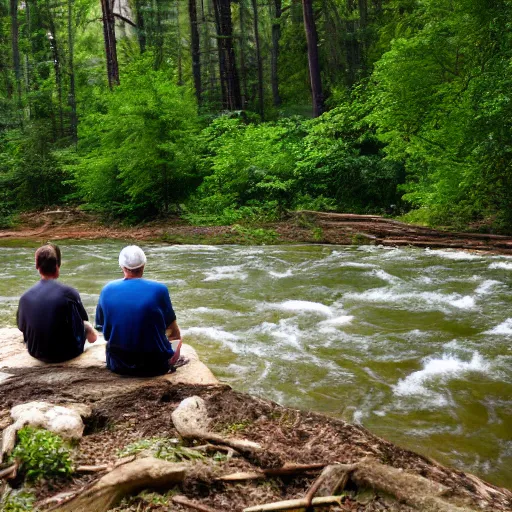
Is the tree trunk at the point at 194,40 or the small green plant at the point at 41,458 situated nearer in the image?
the small green plant at the point at 41,458

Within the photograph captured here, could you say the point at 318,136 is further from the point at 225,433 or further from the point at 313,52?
the point at 225,433

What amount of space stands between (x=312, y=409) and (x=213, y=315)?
3363 millimetres

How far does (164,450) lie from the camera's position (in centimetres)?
328

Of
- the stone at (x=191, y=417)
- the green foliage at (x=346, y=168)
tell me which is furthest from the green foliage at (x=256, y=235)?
the stone at (x=191, y=417)

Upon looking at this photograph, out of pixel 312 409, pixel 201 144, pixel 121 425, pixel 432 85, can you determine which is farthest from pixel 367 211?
pixel 121 425

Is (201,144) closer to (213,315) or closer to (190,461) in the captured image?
(213,315)

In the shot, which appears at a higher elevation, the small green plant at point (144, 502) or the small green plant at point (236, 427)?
the small green plant at point (144, 502)

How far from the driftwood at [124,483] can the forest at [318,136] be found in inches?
404

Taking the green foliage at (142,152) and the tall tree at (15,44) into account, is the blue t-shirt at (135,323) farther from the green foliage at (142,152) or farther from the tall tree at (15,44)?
the tall tree at (15,44)

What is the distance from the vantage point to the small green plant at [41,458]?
294 centimetres

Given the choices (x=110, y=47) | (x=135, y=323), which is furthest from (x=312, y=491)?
(x=110, y=47)

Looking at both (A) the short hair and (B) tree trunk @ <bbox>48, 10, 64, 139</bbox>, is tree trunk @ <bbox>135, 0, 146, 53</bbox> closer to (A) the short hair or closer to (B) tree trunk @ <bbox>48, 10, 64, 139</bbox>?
(B) tree trunk @ <bbox>48, 10, 64, 139</bbox>

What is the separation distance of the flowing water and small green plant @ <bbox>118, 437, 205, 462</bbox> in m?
1.89

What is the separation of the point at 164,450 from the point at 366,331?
4.31 m
